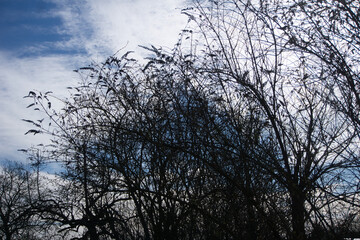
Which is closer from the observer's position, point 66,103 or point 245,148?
point 245,148

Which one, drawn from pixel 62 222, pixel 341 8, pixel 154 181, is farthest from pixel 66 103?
pixel 341 8

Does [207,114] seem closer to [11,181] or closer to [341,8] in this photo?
[341,8]

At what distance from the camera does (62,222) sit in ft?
29.2

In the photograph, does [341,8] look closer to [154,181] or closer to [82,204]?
[154,181]

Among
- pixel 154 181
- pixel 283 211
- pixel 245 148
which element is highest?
pixel 154 181

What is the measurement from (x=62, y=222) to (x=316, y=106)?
6.65 meters

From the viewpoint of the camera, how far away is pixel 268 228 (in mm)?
4426

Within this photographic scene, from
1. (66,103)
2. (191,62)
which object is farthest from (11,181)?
(191,62)

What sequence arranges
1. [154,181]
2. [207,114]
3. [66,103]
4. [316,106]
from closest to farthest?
[207,114] → [316,106] → [154,181] → [66,103]

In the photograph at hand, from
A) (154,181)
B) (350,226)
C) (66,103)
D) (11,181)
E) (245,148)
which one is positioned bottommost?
(350,226)

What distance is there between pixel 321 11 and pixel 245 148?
2056mm

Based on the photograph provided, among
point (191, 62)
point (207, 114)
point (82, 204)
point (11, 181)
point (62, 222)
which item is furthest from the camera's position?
point (11, 181)

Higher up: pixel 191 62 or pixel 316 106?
pixel 191 62

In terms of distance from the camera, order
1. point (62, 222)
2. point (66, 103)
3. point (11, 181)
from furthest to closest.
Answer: point (11, 181)
point (62, 222)
point (66, 103)
